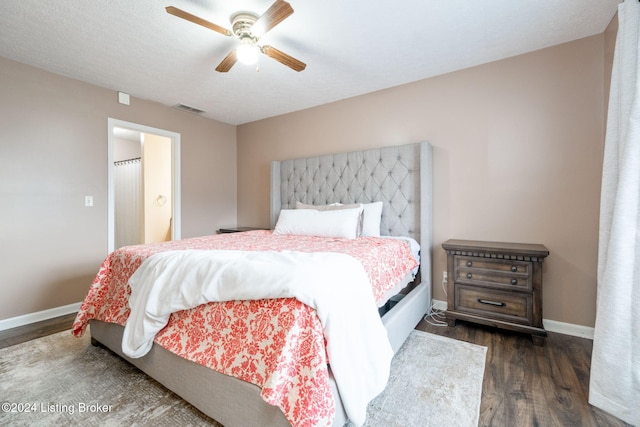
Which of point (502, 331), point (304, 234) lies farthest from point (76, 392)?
point (502, 331)

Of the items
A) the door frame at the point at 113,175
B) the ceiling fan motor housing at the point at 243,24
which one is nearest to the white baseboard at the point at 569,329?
the ceiling fan motor housing at the point at 243,24

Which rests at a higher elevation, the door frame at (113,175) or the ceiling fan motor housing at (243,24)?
the ceiling fan motor housing at (243,24)

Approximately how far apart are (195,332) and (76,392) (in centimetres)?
93

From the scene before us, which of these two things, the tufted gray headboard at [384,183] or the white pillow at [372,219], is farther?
the white pillow at [372,219]

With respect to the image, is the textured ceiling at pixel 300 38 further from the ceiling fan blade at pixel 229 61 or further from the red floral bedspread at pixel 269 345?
the red floral bedspread at pixel 269 345

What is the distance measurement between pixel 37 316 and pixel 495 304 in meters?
4.21

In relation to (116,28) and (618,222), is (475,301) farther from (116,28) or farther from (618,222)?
(116,28)

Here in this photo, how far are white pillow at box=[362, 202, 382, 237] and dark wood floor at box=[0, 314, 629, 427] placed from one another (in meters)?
0.97

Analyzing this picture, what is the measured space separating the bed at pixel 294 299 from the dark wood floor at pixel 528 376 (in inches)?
21.4

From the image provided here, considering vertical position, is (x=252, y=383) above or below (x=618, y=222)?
below

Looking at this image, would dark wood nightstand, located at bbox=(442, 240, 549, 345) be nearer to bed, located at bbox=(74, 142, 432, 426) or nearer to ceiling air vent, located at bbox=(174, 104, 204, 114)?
bed, located at bbox=(74, 142, 432, 426)

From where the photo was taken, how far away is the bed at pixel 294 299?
1.16 meters

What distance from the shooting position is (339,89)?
319 cm

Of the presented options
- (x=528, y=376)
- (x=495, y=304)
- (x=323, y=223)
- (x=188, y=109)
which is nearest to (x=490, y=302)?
(x=495, y=304)
